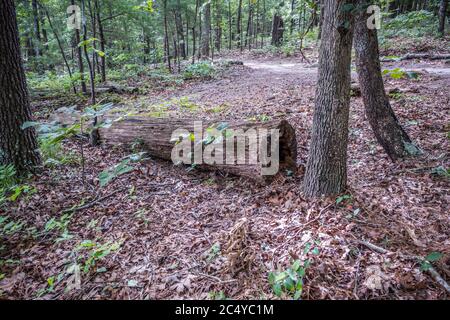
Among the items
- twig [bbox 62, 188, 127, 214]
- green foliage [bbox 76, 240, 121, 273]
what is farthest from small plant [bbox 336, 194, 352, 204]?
twig [bbox 62, 188, 127, 214]

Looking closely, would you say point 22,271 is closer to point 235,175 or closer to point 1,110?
point 1,110

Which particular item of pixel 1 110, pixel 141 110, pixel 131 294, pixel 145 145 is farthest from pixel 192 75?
pixel 131 294

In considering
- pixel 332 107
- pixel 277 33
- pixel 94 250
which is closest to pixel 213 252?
pixel 94 250

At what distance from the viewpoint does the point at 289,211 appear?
365cm

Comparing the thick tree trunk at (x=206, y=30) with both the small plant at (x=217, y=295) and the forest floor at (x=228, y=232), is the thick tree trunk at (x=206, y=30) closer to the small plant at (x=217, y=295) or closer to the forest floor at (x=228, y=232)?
the forest floor at (x=228, y=232)

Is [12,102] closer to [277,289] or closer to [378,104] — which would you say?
[277,289]

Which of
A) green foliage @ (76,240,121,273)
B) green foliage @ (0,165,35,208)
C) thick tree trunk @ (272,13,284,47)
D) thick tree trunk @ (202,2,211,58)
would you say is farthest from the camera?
thick tree trunk @ (272,13,284,47)

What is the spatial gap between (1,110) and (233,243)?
4.43 meters

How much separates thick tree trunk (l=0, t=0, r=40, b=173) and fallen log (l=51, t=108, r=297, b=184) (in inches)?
37.3

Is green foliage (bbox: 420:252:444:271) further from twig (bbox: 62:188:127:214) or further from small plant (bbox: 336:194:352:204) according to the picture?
twig (bbox: 62:188:127:214)

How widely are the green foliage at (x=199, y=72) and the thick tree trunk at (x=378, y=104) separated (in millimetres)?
10959

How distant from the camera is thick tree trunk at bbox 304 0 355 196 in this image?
3.06 metres

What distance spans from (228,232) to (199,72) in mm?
13074
